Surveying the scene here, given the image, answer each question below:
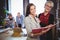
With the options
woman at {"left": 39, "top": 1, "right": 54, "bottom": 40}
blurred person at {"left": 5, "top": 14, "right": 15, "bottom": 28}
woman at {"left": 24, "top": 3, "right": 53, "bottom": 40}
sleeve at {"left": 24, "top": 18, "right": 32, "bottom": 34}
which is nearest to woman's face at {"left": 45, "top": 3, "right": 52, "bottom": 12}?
woman at {"left": 39, "top": 1, "right": 54, "bottom": 40}

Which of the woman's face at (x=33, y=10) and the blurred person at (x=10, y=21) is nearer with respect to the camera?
the woman's face at (x=33, y=10)

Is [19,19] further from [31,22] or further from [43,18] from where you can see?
[43,18]

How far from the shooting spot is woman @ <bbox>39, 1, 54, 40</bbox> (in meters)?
2.02

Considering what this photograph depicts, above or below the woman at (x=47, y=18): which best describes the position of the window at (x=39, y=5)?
above

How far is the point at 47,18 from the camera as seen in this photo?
207 centimetres

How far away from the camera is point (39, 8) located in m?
2.02

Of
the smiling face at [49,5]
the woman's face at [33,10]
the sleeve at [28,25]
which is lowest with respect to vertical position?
the sleeve at [28,25]

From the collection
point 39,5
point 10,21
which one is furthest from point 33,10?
point 10,21

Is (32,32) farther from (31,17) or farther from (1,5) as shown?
(1,5)

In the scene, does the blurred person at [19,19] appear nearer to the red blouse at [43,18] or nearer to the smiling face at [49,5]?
the red blouse at [43,18]

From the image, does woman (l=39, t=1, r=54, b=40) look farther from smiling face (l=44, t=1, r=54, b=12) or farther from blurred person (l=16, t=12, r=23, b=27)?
blurred person (l=16, t=12, r=23, b=27)

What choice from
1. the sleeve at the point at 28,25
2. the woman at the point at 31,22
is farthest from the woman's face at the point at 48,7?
the sleeve at the point at 28,25

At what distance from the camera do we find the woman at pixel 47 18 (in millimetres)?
2021

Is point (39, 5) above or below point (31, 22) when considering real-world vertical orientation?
above
